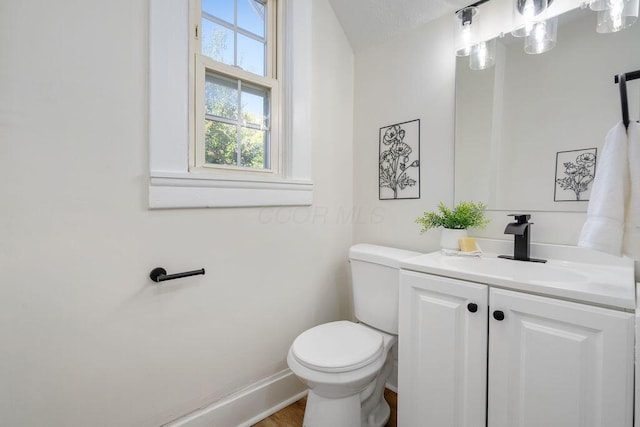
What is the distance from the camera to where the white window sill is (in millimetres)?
1149

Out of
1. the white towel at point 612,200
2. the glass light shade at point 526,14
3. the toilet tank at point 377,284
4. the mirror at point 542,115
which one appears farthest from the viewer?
the toilet tank at point 377,284

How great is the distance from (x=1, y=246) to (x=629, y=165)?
1909mm

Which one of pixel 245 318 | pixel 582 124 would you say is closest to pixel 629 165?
pixel 582 124

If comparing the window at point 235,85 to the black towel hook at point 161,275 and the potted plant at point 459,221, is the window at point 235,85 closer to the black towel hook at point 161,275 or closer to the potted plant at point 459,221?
the black towel hook at point 161,275

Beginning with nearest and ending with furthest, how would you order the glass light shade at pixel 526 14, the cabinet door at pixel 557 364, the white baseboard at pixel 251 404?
the cabinet door at pixel 557 364, the glass light shade at pixel 526 14, the white baseboard at pixel 251 404

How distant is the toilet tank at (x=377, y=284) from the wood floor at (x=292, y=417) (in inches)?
18.1

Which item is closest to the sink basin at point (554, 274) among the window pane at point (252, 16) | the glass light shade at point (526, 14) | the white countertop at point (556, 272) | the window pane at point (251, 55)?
the white countertop at point (556, 272)

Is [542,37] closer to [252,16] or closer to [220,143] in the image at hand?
[252,16]

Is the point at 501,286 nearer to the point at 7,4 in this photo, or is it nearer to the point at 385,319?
the point at 385,319

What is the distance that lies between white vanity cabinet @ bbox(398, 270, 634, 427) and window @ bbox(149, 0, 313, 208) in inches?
33.5

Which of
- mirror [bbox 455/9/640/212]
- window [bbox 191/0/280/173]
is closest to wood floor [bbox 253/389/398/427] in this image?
mirror [bbox 455/9/640/212]

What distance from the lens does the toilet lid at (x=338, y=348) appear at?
1138 mm

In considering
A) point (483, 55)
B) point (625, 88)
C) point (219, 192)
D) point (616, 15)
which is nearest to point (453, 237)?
point (625, 88)

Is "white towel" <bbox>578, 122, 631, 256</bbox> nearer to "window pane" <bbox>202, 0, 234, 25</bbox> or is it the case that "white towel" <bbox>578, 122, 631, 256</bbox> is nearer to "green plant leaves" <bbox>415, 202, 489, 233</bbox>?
"green plant leaves" <bbox>415, 202, 489, 233</bbox>
